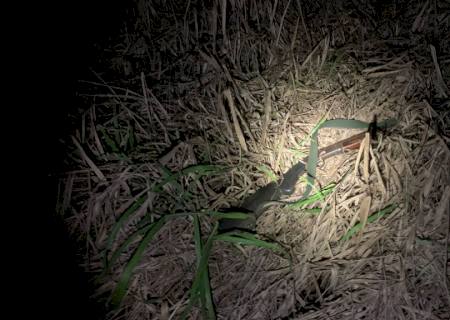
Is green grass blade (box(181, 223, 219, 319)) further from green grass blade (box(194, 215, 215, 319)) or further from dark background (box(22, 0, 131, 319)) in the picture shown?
dark background (box(22, 0, 131, 319))

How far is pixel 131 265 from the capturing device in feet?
4.07

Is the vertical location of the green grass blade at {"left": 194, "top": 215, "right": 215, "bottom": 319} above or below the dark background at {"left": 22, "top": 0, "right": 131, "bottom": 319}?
below

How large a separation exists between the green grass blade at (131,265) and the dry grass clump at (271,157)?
0.18 feet

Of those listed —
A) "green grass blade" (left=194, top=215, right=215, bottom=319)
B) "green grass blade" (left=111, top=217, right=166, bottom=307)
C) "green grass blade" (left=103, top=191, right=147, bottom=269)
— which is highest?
"green grass blade" (left=103, top=191, right=147, bottom=269)

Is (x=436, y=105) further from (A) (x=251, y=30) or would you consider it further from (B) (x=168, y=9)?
(B) (x=168, y=9)

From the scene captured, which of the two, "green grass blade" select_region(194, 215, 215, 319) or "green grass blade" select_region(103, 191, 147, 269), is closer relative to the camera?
"green grass blade" select_region(194, 215, 215, 319)

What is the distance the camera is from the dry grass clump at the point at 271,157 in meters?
1.22

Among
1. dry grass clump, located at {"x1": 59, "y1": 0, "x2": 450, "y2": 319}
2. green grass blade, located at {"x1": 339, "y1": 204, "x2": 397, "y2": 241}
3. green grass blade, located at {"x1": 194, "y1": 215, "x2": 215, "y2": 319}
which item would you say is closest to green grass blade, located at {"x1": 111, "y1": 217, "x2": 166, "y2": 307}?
dry grass clump, located at {"x1": 59, "y1": 0, "x2": 450, "y2": 319}

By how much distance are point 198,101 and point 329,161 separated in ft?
2.22

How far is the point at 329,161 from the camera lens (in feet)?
4.84

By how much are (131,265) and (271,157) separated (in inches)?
29.3

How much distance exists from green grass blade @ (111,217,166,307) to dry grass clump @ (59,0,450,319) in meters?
0.05

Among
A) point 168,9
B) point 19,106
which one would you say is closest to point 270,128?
point 168,9

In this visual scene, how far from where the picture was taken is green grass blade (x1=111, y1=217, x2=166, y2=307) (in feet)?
4.00
